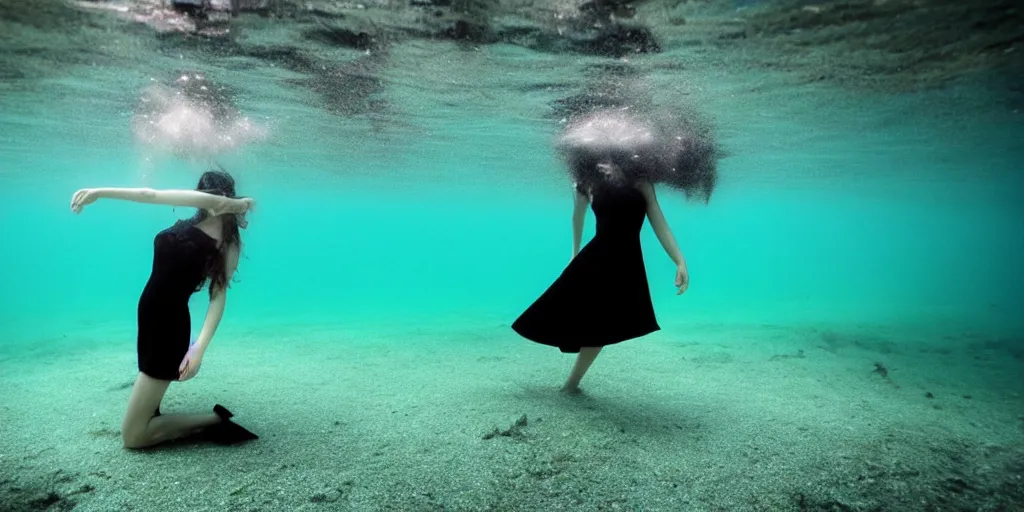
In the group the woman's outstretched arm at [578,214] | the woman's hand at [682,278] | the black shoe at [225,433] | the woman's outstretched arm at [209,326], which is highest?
the woman's outstretched arm at [578,214]

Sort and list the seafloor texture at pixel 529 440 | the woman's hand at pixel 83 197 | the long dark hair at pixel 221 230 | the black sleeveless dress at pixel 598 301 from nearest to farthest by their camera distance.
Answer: the seafloor texture at pixel 529 440
the woman's hand at pixel 83 197
the long dark hair at pixel 221 230
the black sleeveless dress at pixel 598 301

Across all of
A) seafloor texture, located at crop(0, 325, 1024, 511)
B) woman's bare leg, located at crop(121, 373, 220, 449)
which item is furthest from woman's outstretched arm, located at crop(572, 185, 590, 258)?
woman's bare leg, located at crop(121, 373, 220, 449)

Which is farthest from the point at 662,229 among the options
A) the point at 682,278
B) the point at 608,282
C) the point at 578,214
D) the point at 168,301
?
the point at 168,301

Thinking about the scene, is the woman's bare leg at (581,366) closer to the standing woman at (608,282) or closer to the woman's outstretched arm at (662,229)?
the standing woman at (608,282)

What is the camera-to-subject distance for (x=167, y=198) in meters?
3.84

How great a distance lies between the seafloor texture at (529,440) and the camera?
348 centimetres

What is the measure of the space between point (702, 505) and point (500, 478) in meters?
1.43

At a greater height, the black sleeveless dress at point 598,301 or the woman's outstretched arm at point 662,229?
the woman's outstretched arm at point 662,229

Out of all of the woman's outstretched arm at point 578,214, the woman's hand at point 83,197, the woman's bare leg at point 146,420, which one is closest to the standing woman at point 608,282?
the woman's outstretched arm at point 578,214

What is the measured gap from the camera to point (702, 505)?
135 inches

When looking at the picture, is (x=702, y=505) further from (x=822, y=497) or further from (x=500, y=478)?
(x=500, y=478)

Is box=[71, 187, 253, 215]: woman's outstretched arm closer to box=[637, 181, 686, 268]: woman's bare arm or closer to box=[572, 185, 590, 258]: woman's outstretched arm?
box=[572, 185, 590, 258]: woman's outstretched arm

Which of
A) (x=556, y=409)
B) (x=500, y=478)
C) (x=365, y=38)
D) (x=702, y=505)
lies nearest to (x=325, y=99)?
(x=365, y=38)

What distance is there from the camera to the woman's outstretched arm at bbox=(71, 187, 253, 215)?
3.66 m
